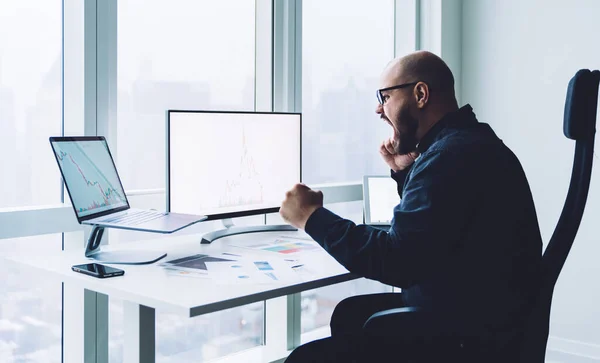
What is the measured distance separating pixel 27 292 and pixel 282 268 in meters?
0.96

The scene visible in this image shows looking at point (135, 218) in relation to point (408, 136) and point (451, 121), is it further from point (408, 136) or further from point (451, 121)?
point (451, 121)

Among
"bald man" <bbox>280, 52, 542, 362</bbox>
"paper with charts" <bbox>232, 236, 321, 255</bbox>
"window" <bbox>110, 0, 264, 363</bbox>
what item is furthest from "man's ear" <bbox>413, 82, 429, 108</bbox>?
"window" <bbox>110, 0, 264, 363</bbox>

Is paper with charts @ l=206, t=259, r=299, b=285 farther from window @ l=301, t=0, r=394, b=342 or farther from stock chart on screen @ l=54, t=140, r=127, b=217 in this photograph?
window @ l=301, t=0, r=394, b=342

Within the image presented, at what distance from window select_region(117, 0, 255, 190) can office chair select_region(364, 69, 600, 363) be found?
145 cm

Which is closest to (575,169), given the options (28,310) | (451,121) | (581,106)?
(581,106)

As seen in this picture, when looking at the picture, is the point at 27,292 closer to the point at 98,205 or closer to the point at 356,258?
the point at 98,205

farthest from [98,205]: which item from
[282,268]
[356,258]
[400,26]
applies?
[400,26]

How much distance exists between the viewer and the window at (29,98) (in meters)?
2.11

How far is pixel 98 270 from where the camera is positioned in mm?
1727

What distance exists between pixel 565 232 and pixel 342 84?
7.29 feet

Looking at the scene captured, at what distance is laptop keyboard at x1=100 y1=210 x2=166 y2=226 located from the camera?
1.88 metres

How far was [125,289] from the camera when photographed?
1589 mm

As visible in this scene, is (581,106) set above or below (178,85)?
below

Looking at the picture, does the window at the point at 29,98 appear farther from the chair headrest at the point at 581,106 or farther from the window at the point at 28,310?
the chair headrest at the point at 581,106
